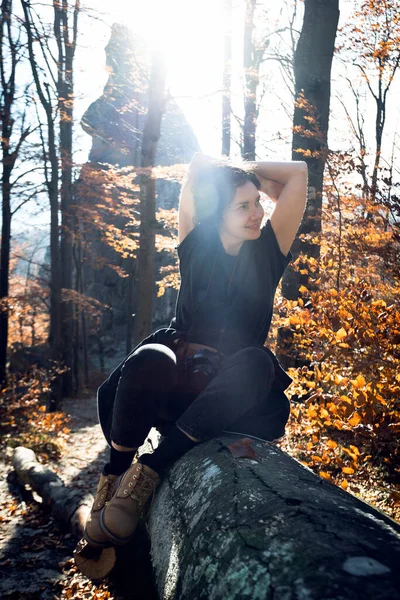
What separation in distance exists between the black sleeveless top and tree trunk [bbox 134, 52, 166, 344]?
6.17 m

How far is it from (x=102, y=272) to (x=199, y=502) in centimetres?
2727

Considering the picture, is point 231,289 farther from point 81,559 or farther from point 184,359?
point 81,559

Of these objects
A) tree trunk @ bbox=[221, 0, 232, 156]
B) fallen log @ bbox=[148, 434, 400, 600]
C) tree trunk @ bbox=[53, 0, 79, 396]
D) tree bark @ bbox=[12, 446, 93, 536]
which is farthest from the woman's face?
tree trunk @ bbox=[221, 0, 232, 156]

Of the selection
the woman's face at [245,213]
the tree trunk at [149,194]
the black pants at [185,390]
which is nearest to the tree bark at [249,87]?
the tree trunk at [149,194]

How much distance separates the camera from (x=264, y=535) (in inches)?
43.4

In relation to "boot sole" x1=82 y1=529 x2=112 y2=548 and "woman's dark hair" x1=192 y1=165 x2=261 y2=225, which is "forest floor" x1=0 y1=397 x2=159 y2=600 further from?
"woman's dark hair" x1=192 y1=165 x2=261 y2=225

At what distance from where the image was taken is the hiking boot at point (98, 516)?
6.14 ft

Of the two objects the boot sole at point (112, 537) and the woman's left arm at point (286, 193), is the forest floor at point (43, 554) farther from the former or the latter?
the woman's left arm at point (286, 193)

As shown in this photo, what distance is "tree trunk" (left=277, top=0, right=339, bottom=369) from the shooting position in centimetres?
512

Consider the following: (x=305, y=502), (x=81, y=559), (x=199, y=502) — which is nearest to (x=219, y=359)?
(x=199, y=502)

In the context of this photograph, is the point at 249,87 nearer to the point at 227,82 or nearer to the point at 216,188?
the point at 227,82

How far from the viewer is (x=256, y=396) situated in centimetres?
199

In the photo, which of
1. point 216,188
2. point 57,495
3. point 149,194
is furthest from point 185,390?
point 149,194

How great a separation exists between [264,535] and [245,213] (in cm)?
165
